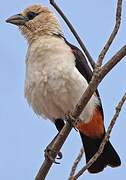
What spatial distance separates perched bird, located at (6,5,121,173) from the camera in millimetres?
6059

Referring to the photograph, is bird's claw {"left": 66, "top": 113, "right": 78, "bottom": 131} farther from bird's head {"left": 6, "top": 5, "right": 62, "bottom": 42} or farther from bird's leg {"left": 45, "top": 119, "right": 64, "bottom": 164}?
bird's head {"left": 6, "top": 5, "right": 62, "bottom": 42}

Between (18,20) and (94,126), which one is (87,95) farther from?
(18,20)

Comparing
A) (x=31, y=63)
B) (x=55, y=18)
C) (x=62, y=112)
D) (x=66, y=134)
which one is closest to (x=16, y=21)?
(x=55, y=18)

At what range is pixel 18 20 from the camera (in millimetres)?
7125

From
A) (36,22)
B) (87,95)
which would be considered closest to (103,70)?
(87,95)

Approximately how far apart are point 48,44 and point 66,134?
5.75 ft

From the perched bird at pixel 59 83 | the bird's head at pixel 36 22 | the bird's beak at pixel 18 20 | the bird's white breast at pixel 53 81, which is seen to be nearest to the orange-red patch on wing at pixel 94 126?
the perched bird at pixel 59 83

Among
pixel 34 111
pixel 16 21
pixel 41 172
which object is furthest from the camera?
pixel 16 21

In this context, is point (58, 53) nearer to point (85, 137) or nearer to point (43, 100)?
point (43, 100)

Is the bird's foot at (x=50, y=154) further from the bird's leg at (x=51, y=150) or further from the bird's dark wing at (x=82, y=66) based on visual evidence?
the bird's dark wing at (x=82, y=66)

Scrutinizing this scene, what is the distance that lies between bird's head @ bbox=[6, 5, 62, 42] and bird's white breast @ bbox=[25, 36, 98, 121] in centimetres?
33

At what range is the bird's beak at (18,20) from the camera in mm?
7102

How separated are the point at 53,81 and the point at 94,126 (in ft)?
3.04

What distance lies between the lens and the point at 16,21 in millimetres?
7113
